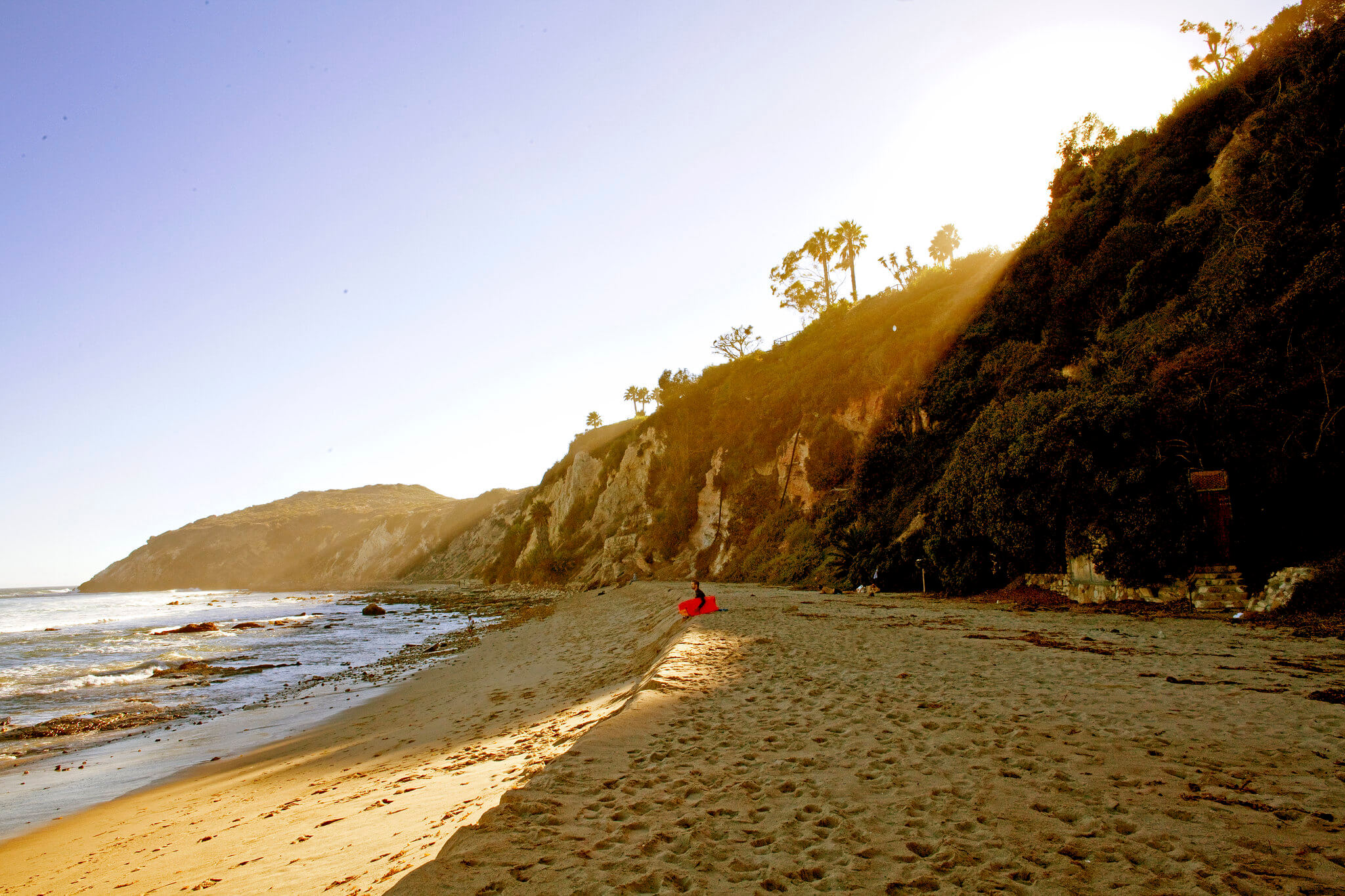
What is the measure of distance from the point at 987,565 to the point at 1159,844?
15980 mm

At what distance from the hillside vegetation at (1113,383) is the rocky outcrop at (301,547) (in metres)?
67.8

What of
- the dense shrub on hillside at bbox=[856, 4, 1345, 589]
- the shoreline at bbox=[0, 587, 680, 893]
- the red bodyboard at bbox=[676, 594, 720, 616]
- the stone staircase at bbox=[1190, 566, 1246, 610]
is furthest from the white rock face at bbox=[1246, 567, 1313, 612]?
the shoreline at bbox=[0, 587, 680, 893]

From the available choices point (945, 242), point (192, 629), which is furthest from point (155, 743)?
point (945, 242)

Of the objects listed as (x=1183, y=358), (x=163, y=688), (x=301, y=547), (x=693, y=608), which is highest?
(x=1183, y=358)

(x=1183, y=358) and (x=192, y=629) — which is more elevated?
(x=1183, y=358)

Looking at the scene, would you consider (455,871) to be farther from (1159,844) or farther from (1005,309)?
(1005,309)

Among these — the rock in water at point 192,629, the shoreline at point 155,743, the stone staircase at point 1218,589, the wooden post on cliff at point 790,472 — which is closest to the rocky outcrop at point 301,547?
the rock in water at point 192,629

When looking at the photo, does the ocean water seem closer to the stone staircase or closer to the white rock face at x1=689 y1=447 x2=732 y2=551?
the white rock face at x1=689 y1=447 x2=732 y2=551

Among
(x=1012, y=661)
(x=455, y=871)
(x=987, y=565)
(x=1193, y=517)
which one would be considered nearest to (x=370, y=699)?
(x=455, y=871)

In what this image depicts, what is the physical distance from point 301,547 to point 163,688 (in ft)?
402

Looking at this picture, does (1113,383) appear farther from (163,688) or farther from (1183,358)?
(163,688)

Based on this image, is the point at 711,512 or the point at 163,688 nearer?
the point at 163,688

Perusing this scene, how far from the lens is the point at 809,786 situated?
4.49 metres

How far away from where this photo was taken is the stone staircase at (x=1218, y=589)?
39.5 ft
